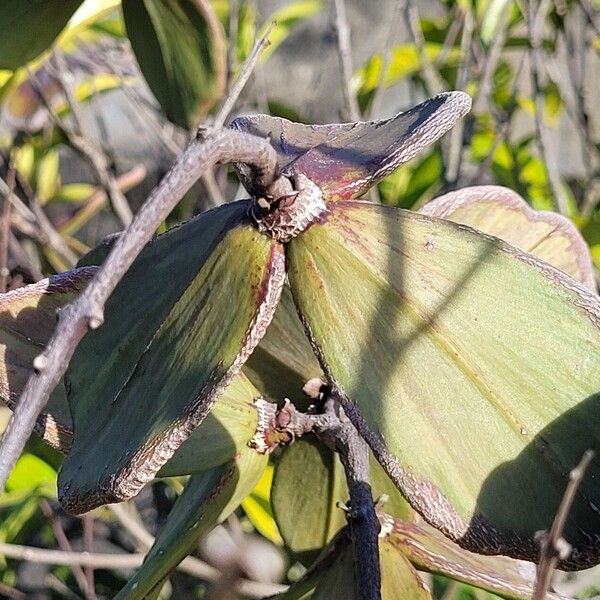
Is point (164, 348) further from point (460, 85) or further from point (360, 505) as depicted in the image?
point (460, 85)

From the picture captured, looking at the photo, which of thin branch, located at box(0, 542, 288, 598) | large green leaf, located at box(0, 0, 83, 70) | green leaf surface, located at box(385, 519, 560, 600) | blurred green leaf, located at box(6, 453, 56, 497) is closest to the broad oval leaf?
green leaf surface, located at box(385, 519, 560, 600)

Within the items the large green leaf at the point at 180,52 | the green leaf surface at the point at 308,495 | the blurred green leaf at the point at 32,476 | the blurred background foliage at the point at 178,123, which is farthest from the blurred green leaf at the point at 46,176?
the green leaf surface at the point at 308,495

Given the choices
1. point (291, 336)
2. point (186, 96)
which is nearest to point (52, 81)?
point (186, 96)

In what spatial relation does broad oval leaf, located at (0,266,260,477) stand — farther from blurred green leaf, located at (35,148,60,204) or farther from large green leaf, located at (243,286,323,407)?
blurred green leaf, located at (35,148,60,204)

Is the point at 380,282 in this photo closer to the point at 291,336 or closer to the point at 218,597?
the point at 291,336

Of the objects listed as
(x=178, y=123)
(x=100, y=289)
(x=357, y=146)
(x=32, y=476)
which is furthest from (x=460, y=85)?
(x=100, y=289)

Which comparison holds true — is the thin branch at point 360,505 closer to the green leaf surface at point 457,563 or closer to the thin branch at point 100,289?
the green leaf surface at point 457,563
